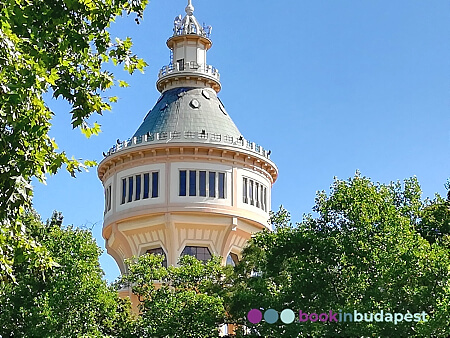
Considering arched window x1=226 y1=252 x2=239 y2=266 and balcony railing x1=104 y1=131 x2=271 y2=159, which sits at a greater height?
balcony railing x1=104 y1=131 x2=271 y2=159

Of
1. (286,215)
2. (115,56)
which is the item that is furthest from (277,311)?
(115,56)

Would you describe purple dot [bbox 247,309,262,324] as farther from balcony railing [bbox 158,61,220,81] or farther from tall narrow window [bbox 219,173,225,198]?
balcony railing [bbox 158,61,220,81]

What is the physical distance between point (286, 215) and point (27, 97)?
21533mm

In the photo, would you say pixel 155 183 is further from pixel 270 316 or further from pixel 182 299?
pixel 270 316

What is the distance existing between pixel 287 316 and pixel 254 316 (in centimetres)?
189

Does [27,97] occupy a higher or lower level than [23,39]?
lower

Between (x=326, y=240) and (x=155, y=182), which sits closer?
(x=326, y=240)

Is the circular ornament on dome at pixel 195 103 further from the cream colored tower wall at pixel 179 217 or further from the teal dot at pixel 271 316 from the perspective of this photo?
the teal dot at pixel 271 316

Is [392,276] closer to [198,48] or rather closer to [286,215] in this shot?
[286,215]

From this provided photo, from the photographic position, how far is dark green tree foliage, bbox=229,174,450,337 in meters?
24.9

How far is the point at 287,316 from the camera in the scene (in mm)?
27891

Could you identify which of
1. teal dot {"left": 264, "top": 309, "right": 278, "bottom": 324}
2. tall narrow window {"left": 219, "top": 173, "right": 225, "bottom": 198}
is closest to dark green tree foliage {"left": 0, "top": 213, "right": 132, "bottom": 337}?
teal dot {"left": 264, "top": 309, "right": 278, "bottom": 324}

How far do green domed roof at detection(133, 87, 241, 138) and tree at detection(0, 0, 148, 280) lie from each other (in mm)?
32950

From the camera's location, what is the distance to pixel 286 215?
105 ft
